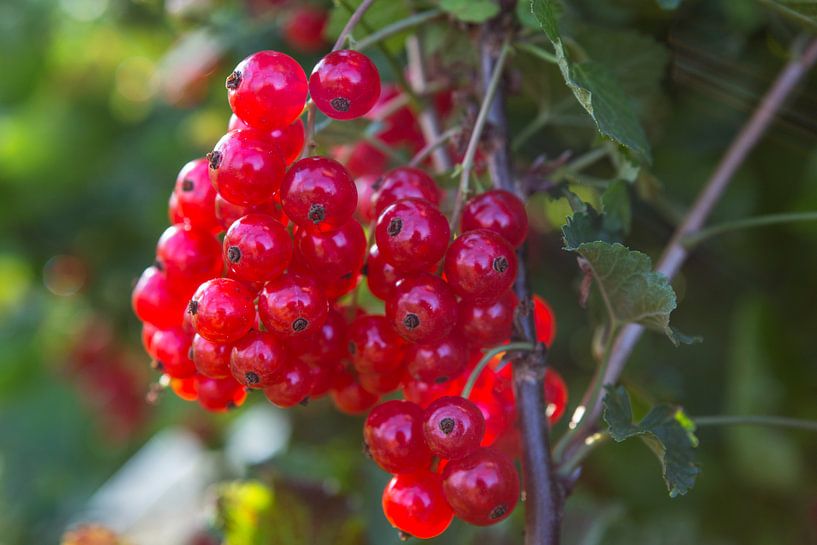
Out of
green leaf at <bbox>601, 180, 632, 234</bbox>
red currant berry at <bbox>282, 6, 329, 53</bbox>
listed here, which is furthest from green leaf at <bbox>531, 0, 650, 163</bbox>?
red currant berry at <bbox>282, 6, 329, 53</bbox>

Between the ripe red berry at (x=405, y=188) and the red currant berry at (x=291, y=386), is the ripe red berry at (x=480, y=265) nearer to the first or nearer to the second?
the ripe red berry at (x=405, y=188)

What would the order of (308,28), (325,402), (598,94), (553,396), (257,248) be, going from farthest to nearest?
1. (325,402)
2. (308,28)
3. (553,396)
4. (598,94)
5. (257,248)

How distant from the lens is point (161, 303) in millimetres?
958

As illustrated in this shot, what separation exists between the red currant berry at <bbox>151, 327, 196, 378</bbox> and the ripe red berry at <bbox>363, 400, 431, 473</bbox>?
0.74 feet

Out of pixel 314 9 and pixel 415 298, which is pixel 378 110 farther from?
pixel 415 298

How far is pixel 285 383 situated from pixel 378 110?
690 millimetres

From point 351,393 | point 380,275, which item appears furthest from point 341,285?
point 351,393

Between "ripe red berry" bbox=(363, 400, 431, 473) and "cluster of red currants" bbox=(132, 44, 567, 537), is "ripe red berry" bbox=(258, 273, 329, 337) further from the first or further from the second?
"ripe red berry" bbox=(363, 400, 431, 473)

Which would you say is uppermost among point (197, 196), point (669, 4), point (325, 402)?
point (197, 196)

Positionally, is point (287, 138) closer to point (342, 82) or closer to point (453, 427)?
point (342, 82)

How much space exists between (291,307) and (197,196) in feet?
0.67

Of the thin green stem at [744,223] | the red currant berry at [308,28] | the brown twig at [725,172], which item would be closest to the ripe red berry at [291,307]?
the brown twig at [725,172]

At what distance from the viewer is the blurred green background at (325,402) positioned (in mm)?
1368

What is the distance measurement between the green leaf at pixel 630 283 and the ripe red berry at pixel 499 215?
70mm
